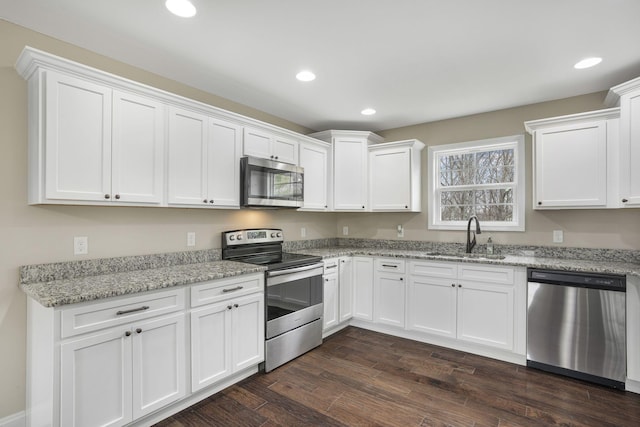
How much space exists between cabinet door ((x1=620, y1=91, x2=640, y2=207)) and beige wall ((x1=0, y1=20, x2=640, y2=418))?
0.51 metres

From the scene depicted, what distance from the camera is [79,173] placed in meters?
2.05

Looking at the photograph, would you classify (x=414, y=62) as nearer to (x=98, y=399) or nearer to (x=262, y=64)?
(x=262, y=64)

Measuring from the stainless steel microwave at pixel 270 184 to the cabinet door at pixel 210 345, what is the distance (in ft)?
3.49

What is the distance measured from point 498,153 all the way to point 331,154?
6.52 feet

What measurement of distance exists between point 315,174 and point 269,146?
Answer: 81 centimetres

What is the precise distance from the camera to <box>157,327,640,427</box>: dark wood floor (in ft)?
7.16

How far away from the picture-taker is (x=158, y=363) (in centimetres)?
208

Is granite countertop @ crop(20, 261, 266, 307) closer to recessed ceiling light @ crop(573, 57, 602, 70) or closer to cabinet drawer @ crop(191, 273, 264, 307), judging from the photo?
cabinet drawer @ crop(191, 273, 264, 307)

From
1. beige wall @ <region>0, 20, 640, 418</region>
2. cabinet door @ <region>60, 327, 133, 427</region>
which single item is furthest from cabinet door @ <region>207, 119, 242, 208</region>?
cabinet door @ <region>60, 327, 133, 427</region>

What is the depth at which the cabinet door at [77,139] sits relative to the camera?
6.38 feet

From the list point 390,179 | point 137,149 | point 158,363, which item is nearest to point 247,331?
point 158,363

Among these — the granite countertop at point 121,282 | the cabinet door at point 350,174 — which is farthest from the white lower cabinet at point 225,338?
the cabinet door at point 350,174

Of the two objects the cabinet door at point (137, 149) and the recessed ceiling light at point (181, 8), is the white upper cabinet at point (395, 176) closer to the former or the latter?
the cabinet door at point (137, 149)

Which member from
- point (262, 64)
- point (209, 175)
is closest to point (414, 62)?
point (262, 64)
